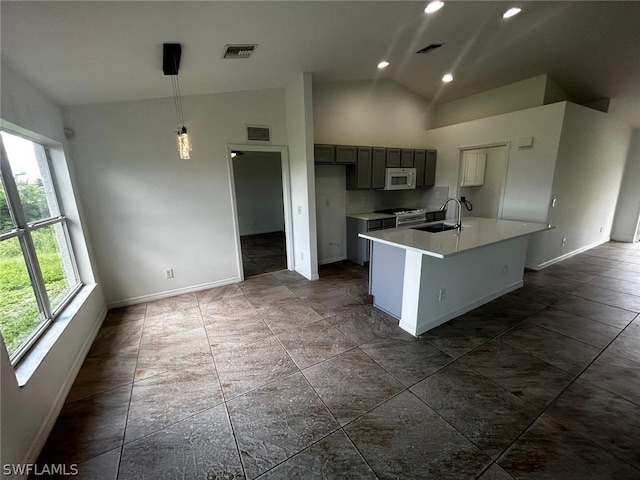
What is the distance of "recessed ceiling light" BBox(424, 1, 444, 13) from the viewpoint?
240 cm

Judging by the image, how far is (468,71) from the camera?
432 cm

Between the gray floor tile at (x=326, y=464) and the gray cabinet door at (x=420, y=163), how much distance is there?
15.7 feet

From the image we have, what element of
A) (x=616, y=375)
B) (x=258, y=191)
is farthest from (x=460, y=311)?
(x=258, y=191)

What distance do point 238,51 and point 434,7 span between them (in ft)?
6.23

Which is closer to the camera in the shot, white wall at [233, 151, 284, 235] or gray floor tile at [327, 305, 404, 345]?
gray floor tile at [327, 305, 404, 345]

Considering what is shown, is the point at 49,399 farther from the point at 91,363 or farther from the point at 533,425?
the point at 533,425

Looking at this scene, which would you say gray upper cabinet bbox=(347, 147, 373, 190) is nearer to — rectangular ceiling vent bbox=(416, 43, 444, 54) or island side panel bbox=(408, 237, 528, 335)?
rectangular ceiling vent bbox=(416, 43, 444, 54)

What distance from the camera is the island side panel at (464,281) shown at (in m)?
2.55

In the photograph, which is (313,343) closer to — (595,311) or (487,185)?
(595,311)

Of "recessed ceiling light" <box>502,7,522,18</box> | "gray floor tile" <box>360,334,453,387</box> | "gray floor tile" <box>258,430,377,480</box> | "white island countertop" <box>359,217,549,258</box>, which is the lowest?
"gray floor tile" <box>360,334,453,387</box>

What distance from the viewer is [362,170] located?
4.55 metres

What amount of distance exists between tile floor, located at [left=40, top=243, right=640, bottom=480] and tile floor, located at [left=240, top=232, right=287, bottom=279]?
1481 millimetres

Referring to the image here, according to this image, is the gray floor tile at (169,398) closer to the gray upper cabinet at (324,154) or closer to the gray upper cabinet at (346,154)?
the gray upper cabinet at (324,154)

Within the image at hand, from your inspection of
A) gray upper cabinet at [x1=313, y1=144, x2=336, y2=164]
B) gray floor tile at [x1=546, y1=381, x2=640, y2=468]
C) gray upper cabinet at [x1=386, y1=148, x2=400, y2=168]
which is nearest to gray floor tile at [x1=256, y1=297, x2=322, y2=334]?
gray floor tile at [x1=546, y1=381, x2=640, y2=468]
